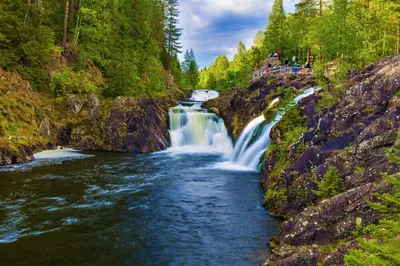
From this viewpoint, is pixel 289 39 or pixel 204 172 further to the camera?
pixel 289 39

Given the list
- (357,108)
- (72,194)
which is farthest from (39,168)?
(357,108)

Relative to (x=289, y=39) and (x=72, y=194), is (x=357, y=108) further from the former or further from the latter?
(x=289, y=39)

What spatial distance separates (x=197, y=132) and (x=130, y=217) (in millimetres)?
22202

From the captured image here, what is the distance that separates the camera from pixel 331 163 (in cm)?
1087

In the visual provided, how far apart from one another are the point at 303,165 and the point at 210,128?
22.1m

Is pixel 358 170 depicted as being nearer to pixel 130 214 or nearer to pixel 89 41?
pixel 130 214

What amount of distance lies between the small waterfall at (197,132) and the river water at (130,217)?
38.3 ft

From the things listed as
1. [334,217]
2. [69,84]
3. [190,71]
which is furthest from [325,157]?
[190,71]

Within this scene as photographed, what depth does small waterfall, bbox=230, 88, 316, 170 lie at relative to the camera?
21.1 metres

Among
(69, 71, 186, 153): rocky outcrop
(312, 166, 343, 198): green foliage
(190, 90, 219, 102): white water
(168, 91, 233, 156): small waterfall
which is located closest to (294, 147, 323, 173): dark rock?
(312, 166, 343, 198): green foliage

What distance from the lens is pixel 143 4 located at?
1987 inches

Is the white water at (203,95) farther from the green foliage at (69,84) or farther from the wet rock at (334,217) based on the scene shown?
the wet rock at (334,217)

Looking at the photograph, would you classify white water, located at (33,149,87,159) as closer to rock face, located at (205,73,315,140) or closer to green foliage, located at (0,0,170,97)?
green foliage, located at (0,0,170,97)

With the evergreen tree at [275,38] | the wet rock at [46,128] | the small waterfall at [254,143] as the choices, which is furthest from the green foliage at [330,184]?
the evergreen tree at [275,38]
